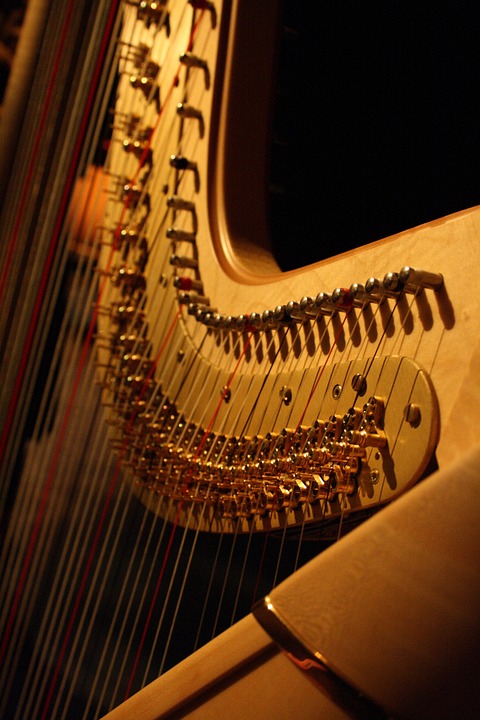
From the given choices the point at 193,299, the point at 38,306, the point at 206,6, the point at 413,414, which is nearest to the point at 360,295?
the point at 413,414

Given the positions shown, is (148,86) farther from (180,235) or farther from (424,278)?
(424,278)

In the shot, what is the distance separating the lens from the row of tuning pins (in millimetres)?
707

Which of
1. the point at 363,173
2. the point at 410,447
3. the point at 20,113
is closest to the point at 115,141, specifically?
the point at 20,113

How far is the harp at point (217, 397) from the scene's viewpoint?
1.69 ft

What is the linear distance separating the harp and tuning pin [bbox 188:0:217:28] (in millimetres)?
10

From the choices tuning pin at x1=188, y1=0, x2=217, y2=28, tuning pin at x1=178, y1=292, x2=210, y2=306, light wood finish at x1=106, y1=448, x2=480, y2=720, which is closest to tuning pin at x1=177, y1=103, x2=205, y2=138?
tuning pin at x1=188, y1=0, x2=217, y2=28

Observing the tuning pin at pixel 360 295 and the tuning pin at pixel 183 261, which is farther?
the tuning pin at pixel 183 261

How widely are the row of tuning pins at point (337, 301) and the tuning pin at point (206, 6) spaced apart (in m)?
0.41

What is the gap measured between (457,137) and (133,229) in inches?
19.2

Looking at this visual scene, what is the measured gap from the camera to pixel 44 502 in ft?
5.15

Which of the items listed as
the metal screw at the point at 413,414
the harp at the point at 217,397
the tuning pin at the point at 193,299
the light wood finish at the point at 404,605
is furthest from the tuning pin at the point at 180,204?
the light wood finish at the point at 404,605

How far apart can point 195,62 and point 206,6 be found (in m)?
0.08

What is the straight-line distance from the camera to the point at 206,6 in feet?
3.92

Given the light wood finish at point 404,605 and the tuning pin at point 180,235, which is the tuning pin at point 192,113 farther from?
the light wood finish at point 404,605
